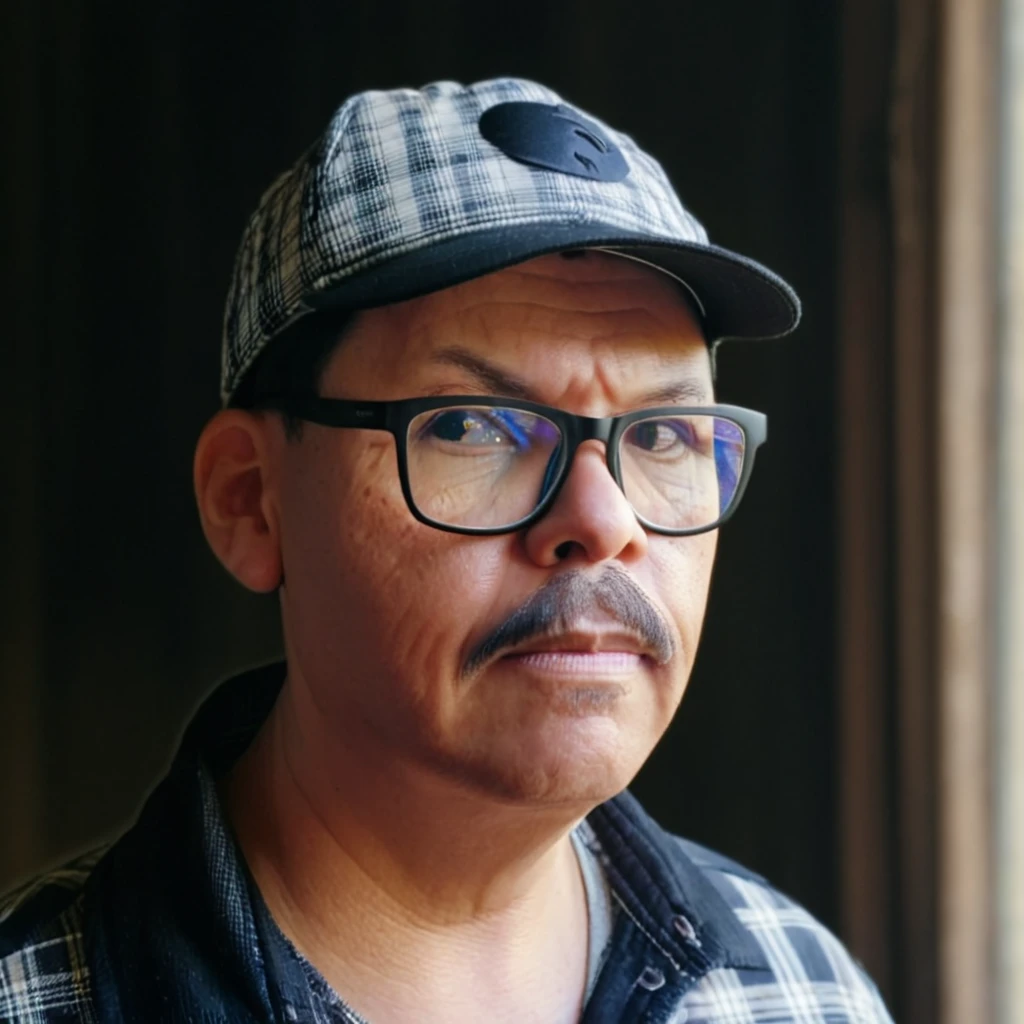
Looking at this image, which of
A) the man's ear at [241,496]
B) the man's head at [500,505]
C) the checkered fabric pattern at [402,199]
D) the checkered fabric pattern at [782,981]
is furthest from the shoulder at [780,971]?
the checkered fabric pattern at [402,199]

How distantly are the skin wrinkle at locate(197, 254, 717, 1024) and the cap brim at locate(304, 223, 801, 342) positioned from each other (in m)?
0.04

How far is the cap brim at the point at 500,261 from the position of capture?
95 centimetres

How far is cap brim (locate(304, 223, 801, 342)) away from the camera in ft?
3.13

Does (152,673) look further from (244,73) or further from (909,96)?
(909,96)

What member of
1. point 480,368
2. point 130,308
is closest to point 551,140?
point 480,368

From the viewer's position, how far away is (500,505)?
99cm

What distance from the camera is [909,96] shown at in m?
1.47

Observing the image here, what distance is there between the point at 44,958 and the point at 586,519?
0.58 metres

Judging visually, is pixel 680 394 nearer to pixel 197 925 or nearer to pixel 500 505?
pixel 500 505

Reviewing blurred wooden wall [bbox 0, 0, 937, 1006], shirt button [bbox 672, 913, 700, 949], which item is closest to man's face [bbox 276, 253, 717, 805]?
shirt button [bbox 672, 913, 700, 949]

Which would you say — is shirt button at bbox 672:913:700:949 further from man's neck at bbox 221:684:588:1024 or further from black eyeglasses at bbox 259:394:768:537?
black eyeglasses at bbox 259:394:768:537

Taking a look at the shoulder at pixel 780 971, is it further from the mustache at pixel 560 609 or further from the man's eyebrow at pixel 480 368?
the man's eyebrow at pixel 480 368

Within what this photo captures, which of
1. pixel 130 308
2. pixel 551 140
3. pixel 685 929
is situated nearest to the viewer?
pixel 551 140

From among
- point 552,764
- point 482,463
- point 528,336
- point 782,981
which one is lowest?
point 782,981
